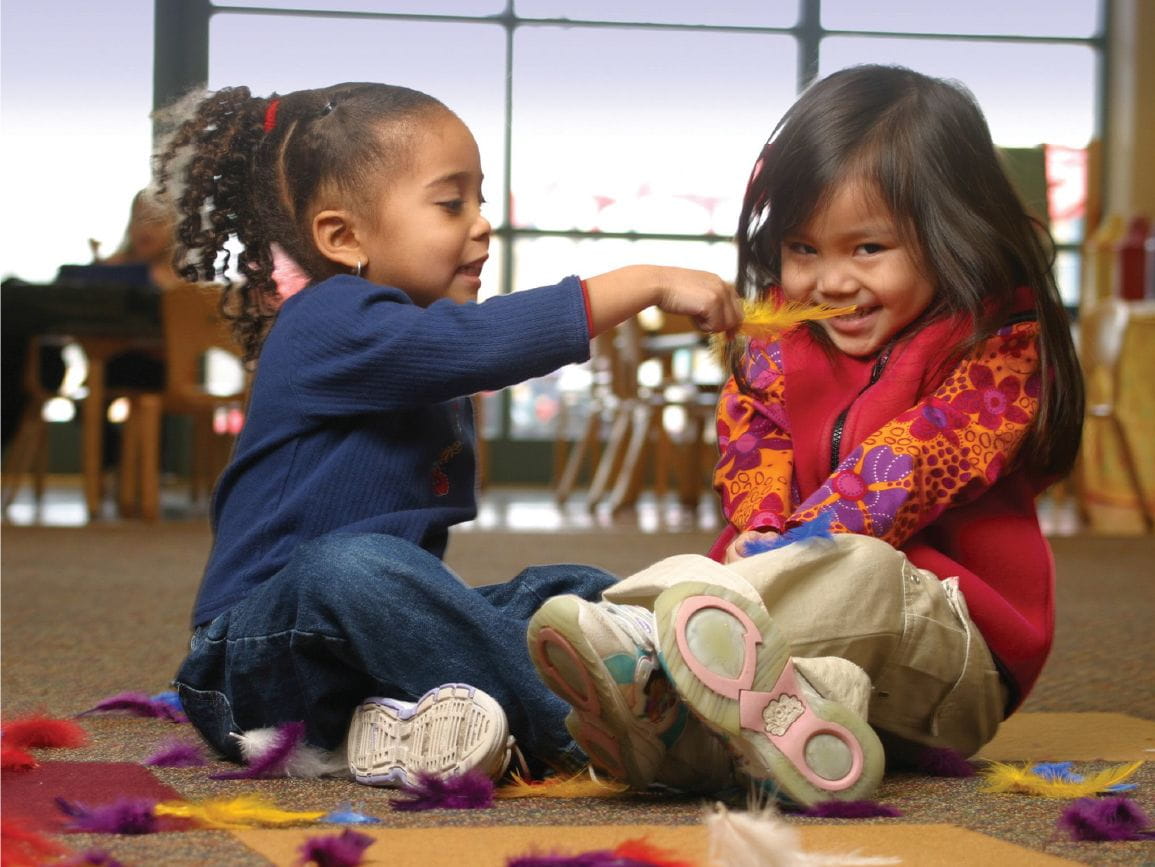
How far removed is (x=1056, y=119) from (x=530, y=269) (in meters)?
2.65

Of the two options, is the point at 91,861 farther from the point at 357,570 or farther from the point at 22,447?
the point at 22,447

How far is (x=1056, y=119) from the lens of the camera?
7215 millimetres

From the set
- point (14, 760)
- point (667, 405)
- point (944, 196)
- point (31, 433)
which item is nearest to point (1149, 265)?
point (667, 405)

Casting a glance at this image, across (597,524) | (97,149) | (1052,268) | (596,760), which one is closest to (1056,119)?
(597,524)

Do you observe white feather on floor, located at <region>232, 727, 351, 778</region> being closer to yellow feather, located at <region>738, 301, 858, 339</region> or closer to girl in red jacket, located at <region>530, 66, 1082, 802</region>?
girl in red jacket, located at <region>530, 66, 1082, 802</region>

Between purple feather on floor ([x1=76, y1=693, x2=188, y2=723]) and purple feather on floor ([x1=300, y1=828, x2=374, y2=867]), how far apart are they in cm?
65

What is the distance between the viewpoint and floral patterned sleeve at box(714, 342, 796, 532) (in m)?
1.17

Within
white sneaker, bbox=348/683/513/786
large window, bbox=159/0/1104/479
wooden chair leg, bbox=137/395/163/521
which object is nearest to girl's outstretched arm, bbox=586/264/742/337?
white sneaker, bbox=348/683/513/786

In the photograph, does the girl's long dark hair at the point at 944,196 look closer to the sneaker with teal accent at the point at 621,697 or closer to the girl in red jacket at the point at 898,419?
the girl in red jacket at the point at 898,419

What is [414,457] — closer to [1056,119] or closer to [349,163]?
[349,163]

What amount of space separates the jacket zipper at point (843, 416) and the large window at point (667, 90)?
5875 mm

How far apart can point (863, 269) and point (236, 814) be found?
63 cm

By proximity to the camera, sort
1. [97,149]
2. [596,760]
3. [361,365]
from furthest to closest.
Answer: [97,149] → [361,365] → [596,760]

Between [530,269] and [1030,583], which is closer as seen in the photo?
[1030,583]
